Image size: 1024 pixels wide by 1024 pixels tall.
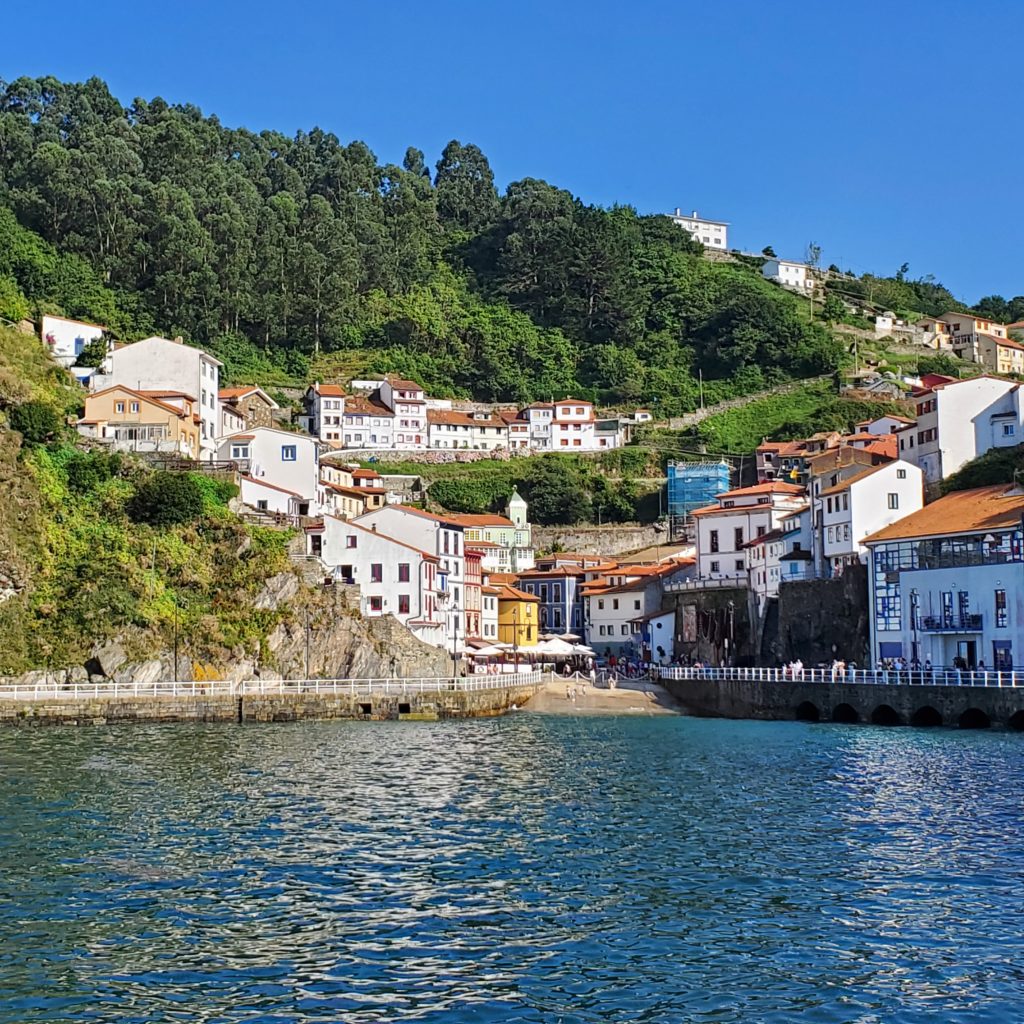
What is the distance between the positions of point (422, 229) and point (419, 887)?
142 meters

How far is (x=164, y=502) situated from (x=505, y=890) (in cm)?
4464

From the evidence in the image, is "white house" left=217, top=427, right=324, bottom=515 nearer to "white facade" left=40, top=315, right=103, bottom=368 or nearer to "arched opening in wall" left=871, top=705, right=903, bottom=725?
"white facade" left=40, top=315, right=103, bottom=368

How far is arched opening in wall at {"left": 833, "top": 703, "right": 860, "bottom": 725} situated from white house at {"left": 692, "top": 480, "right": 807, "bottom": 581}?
71.3ft

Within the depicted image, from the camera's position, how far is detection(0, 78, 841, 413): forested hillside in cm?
11106

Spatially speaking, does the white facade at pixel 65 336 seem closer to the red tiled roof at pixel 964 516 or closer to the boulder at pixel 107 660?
the boulder at pixel 107 660

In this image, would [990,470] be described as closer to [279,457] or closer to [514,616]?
[514,616]

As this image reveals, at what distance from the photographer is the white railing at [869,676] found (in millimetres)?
53500

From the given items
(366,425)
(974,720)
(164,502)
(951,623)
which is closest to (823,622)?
(951,623)

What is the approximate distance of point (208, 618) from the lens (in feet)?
196

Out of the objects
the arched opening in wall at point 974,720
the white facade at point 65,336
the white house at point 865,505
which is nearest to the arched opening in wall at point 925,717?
the arched opening in wall at point 974,720

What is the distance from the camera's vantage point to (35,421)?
6319cm

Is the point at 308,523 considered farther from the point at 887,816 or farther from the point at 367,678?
the point at 887,816

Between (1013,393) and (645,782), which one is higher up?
(1013,393)

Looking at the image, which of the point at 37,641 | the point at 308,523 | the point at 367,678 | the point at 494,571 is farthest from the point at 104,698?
the point at 494,571
